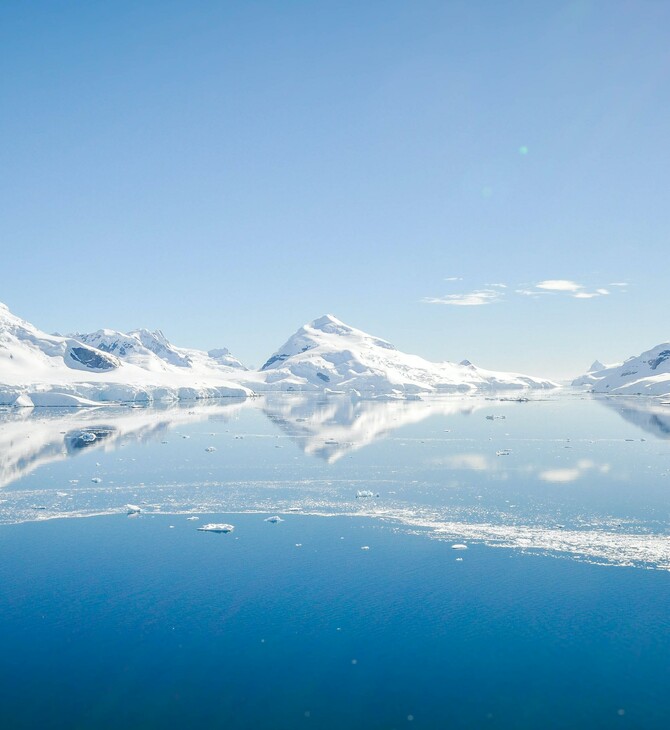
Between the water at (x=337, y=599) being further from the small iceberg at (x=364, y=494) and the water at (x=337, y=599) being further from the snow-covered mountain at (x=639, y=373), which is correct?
the snow-covered mountain at (x=639, y=373)

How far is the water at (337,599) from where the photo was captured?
40.0 feet

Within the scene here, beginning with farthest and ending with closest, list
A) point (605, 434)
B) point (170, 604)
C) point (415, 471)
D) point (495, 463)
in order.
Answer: point (605, 434), point (495, 463), point (415, 471), point (170, 604)

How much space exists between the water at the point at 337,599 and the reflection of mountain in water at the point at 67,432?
498 centimetres

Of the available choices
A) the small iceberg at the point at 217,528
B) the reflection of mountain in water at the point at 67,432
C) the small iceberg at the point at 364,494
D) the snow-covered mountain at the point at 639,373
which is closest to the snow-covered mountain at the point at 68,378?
the reflection of mountain in water at the point at 67,432

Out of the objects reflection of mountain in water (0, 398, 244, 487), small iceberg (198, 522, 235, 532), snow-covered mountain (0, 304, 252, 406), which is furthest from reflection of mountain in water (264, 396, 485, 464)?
snow-covered mountain (0, 304, 252, 406)

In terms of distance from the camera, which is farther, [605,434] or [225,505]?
[605,434]

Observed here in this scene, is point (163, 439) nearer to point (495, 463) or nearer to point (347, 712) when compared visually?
point (495, 463)

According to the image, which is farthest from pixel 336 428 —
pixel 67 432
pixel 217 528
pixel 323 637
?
pixel 323 637

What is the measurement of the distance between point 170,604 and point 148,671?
3412 millimetres

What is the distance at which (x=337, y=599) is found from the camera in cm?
1695

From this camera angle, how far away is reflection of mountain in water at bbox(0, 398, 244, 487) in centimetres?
4012

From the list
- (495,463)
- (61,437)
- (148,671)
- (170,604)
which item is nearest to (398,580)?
(170,604)

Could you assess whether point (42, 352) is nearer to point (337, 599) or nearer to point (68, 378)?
point (68, 378)

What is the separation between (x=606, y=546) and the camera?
21.0 m
